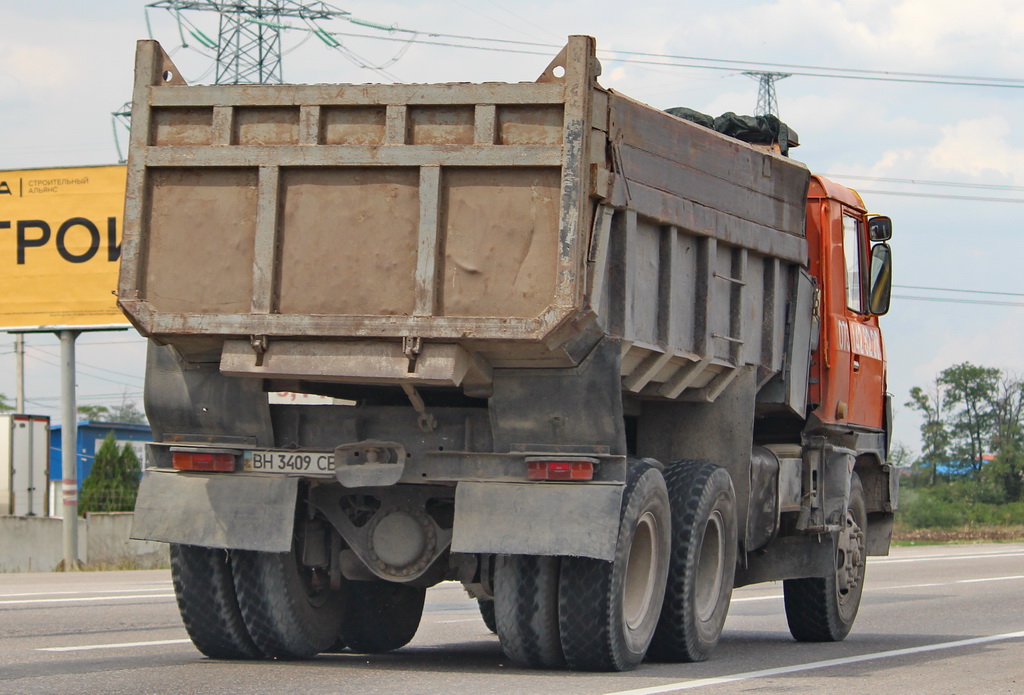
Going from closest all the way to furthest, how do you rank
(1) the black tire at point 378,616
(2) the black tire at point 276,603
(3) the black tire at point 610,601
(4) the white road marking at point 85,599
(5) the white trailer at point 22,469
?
(3) the black tire at point 610,601 < (2) the black tire at point 276,603 < (1) the black tire at point 378,616 < (4) the white road marking at point 85,599 < (5) the white trailer at point 22,469

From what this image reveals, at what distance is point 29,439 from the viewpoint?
34.5 m

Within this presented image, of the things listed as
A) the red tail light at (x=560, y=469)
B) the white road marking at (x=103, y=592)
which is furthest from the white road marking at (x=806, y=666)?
the white road marking at (x=103, y=592)

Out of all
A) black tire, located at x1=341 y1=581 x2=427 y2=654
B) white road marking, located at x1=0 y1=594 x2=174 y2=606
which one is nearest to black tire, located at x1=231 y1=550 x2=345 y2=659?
black tire, located at x1=341 y1=581 x2=427 y2=654

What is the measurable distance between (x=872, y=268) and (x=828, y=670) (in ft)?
12.8

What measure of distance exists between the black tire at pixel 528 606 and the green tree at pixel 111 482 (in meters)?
27.1

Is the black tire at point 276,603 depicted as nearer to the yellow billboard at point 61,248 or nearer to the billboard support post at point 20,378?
the yellow billboard at point 61,248

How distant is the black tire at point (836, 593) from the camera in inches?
460

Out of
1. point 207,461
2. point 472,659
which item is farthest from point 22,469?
point 207,461

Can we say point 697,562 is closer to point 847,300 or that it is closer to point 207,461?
point 207,461

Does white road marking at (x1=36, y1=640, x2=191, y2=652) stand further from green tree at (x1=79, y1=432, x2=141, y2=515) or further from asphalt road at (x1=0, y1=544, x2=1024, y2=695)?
green tree at (x1=79, y1=432, x2=141, y2=515)

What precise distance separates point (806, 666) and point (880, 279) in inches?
146

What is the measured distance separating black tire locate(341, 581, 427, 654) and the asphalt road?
13 centimetres

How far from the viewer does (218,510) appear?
332 inches

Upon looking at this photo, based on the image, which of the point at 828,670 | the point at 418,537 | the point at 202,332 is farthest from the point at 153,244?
the point at 828,670
